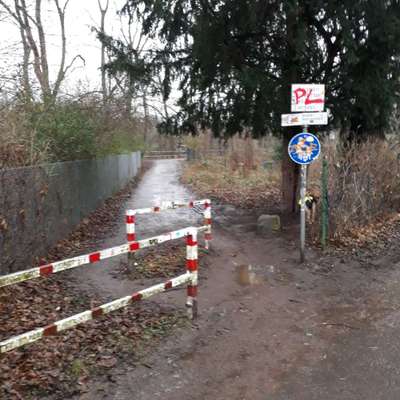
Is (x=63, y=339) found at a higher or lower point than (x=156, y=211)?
lower

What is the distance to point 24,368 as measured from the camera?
372 cm

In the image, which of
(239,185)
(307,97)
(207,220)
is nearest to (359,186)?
(307,97)

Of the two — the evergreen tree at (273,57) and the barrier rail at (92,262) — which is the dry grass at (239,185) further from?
the barrier rail at (92,262)

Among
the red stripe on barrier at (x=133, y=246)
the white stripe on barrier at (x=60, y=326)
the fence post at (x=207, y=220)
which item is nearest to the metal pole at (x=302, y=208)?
the fence post at (x=207, y=220)

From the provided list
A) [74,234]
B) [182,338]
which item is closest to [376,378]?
[182,338]

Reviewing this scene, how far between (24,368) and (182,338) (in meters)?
1.60

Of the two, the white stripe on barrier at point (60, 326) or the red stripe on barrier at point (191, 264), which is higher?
the red stripe on barrier at point (191, 264)

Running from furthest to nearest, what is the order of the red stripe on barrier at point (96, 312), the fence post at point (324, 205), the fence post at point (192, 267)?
1. the fence post at point (324, 205)
2. the fence post at point (192, 267)
3. the red stripe on barrier at point (96, 312)

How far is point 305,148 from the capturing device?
707cm

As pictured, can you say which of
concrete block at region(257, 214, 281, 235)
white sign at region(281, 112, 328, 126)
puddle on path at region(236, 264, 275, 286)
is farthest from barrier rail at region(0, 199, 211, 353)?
concrete block at region(257, 214, 281, 235)

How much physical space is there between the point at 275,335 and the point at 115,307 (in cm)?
187

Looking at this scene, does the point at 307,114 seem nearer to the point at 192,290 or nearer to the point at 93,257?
the point at 192,290

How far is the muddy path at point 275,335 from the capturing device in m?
3.57

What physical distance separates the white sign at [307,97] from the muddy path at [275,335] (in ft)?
8.86
